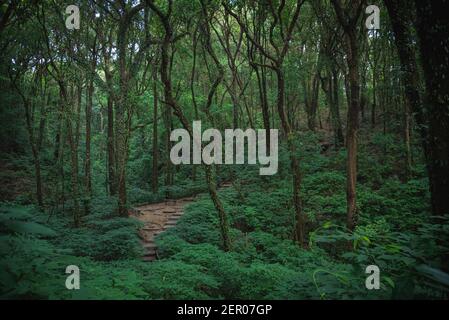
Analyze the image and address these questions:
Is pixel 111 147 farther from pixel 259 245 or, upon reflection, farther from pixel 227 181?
pixel 259 245

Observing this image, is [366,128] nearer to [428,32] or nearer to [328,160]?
[328,160]

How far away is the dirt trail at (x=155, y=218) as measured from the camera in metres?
9.51

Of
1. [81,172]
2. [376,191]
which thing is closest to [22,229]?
[376,191]

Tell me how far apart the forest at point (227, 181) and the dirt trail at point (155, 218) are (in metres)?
0.10

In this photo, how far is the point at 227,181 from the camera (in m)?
18.3

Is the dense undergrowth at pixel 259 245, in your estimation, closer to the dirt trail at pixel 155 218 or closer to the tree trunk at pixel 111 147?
the dirt trail at pixel 155 218

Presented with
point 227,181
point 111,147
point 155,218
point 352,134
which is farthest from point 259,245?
point 227,181

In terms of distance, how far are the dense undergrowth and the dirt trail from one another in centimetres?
46

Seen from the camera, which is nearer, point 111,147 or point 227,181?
point 111,147

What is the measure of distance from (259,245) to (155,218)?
4.91m
